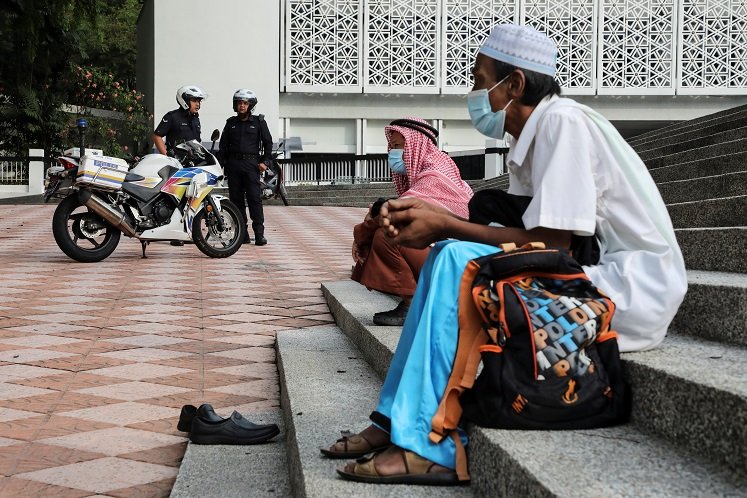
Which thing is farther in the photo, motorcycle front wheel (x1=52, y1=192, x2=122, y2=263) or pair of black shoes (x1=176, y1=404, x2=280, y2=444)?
motorcycle front wheel (x1=52, y1=192, x2=122, y2=263)

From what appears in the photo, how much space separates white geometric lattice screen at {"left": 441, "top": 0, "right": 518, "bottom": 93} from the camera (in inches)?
1145

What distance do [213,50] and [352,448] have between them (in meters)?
27.0

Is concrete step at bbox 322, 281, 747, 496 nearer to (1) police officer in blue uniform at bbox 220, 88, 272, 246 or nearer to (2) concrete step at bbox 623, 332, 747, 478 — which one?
(2) concrete step at bbox 623, 332, 747, 478

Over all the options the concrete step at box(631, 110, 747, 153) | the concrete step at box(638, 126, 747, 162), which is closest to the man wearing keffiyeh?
the concrete step at box(638, 126, 747, 162)

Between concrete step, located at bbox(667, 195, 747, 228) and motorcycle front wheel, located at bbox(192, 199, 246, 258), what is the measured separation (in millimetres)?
5550

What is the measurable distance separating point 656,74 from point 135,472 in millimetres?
29008

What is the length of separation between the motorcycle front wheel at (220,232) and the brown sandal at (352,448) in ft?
22.8

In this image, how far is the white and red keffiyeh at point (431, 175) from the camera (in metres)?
4.43

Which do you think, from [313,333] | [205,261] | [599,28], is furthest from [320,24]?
[313,333]

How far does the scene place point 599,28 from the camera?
29.3 m

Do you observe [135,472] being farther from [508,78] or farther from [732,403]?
[732,403]

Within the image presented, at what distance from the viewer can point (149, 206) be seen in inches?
355

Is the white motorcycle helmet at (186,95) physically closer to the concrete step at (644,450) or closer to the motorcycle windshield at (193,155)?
the motorcycle windshield at (193,155)

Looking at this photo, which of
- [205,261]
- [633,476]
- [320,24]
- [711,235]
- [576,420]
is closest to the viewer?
[633,476]
